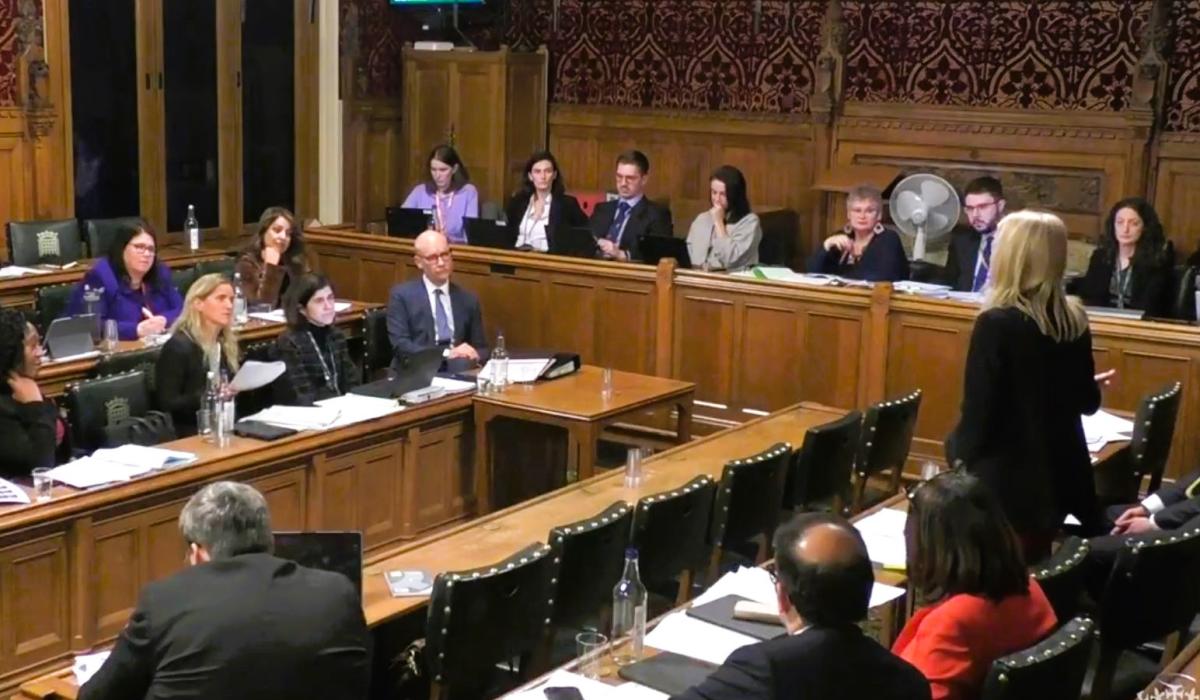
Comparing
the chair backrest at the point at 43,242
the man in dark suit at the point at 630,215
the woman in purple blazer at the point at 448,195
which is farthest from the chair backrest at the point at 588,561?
the chair backrest at the point at 43,242

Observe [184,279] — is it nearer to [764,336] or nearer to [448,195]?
[448,195]

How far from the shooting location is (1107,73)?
9344 mm

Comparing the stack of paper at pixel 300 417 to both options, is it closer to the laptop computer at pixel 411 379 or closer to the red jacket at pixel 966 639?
the laptop computer at pixel 411 379

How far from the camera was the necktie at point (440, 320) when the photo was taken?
7.08 metres

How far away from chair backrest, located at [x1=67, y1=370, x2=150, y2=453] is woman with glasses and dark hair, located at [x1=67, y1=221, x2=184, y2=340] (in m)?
1.27

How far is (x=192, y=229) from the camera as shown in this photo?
30.5 ft

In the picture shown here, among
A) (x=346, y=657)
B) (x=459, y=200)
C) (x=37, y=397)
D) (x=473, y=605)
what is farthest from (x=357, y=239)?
(x=346, y=657)

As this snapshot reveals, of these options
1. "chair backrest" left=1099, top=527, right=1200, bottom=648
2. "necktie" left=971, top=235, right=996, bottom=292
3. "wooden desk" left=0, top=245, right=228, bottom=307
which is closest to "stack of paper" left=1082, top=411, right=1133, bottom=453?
"necktie" left=971, top=235, right=996, bottom=292

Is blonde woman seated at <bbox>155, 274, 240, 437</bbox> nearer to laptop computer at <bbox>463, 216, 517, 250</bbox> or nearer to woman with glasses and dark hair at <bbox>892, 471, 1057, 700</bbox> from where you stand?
laptop computer at <bbox>463, 216, 517, 250</bbox>

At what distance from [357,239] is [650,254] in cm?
200

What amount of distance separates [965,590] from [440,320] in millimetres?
4277

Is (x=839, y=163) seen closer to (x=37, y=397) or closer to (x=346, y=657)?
(x=37, y=397)

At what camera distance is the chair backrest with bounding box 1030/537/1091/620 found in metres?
3.62

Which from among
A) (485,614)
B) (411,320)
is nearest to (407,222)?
(411,320)
